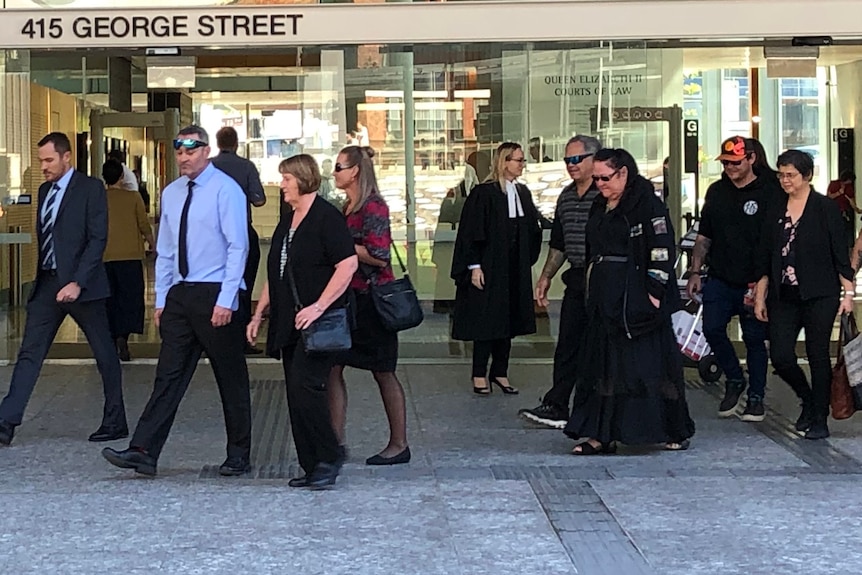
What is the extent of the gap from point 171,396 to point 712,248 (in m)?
3.60

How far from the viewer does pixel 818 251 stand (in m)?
7.46

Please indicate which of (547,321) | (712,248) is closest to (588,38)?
(712,248)

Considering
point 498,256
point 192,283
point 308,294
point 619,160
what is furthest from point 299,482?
point 498,256

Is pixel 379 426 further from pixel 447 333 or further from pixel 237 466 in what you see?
pixel 447 333

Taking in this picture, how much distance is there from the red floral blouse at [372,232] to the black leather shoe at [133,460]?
1.36 meters

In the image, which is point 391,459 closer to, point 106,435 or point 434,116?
point 106,435

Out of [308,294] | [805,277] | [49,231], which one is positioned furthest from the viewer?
[49,231]

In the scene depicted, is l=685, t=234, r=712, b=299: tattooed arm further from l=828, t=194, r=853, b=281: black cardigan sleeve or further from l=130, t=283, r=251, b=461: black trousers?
l=130, t=283, r=251, b=461: black trousers

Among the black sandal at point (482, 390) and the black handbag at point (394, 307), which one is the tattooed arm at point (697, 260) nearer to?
the black sandal at point (482, 390)

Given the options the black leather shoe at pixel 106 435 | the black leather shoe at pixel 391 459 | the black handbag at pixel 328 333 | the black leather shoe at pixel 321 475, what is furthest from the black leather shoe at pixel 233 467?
the black leather shoe at pixel 106 435

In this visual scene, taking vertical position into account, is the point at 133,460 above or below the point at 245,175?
below

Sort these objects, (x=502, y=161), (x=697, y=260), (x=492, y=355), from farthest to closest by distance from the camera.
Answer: (x=492, y=355)
(x=502, y=161)
(x=697, y=260)

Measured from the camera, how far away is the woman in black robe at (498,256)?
8953 mm

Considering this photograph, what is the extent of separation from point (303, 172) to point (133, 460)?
1677 mm
